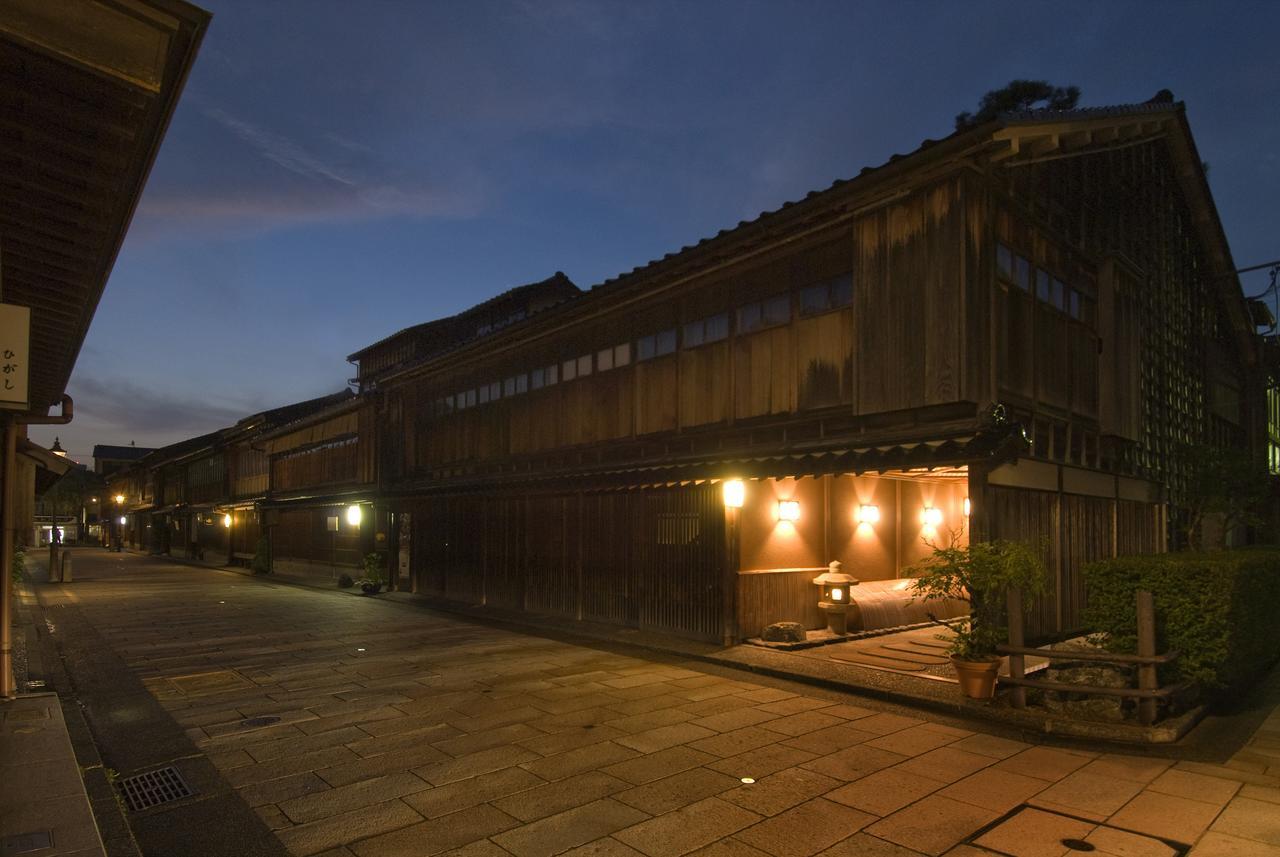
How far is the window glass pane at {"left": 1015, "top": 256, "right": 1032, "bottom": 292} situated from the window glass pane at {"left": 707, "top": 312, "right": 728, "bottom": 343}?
494 cm

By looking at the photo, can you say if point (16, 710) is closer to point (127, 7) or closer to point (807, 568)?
point (127, 7)

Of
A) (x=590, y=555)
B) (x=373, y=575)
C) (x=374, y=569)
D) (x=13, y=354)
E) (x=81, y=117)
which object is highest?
(x=81, y=117)

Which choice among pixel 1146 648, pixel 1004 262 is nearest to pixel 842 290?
pixel 1004 262

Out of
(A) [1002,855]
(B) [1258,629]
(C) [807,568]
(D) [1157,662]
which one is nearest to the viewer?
(A) [1002,855]

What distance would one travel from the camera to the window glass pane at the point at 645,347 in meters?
15.7

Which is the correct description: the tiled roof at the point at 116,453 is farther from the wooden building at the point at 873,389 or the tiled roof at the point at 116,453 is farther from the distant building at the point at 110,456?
the wooden building at the point at 873,389

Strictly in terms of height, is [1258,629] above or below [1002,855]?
above

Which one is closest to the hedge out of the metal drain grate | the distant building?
the metal drain grate

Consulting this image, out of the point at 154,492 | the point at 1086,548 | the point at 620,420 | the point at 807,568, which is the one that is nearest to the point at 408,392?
the point at 620,420

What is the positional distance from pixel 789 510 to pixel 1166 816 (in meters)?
8.42

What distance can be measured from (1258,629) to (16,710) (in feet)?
48.2

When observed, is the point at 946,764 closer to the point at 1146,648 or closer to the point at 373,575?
the point at 1146,648

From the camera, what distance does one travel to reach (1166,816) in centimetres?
581

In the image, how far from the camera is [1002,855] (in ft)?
16.9
